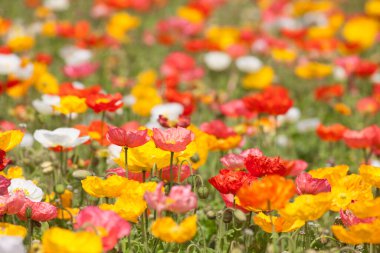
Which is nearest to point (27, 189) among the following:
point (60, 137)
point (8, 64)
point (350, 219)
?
point (60, 137)

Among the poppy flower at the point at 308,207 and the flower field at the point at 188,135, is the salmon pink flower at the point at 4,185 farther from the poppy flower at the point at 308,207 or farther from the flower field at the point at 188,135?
the poppy flower at the point at 308,207

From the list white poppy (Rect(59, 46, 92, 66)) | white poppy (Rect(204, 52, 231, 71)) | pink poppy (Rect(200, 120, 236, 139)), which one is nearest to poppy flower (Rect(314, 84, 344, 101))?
white poppy (Rect(204, 52, 231, 71))

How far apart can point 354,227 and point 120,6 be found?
220 inches

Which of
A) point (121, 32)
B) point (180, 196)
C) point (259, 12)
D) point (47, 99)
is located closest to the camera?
point (180, 196)

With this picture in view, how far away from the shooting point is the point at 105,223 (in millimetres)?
2164

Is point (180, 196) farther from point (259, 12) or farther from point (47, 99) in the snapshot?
point (259, 12)

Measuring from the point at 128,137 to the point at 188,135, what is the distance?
220 millimetres

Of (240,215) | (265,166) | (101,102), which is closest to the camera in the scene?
(240,215)

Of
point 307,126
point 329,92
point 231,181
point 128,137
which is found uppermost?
point 128,137

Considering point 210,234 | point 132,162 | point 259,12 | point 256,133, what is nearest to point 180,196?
point 132,162

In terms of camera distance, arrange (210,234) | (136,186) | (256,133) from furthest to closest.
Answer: (256,133) < (210,234) < (136,186)

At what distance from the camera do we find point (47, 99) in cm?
378

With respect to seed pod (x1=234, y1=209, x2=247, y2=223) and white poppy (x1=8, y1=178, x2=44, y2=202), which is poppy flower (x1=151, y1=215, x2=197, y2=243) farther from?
white poppy (x1=8, y1=178, x2=44, y2=202)

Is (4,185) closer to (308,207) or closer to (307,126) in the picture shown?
(308,207)
